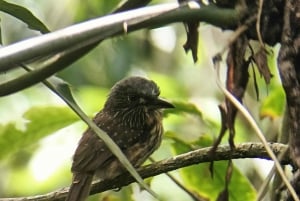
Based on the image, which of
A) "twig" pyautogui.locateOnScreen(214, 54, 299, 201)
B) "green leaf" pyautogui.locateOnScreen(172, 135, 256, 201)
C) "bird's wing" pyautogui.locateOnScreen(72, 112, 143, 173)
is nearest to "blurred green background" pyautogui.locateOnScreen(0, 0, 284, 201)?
"green leaf" pyautogui.locateOnScreen(172, 135, 256, 201)

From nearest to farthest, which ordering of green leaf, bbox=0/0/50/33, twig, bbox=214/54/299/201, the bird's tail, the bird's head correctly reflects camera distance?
twig, bbox=214/54/299/201 < green leaf, bbox=0/0/50/33 < the bird's tail < the bird's head

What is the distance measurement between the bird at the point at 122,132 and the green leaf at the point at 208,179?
1.19 ft

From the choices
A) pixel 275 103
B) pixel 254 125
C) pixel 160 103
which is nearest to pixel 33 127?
pixel 275 103

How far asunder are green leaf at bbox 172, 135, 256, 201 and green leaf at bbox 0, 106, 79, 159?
0.33 meters

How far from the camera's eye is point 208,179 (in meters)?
2.71

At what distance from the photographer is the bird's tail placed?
9.34 feet

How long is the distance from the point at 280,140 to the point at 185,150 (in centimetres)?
46

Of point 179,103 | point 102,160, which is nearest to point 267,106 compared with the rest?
point 179,103

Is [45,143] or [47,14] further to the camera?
[47,14]

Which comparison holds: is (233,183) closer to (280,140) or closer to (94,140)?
(280,140)

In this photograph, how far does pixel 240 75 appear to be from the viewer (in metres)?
1.63

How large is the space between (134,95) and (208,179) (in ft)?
4.53

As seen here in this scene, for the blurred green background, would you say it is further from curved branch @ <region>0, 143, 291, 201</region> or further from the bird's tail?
curved branch @ <region>0, 143, 291, 201</region>

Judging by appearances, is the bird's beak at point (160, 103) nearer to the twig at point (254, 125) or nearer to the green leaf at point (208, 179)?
the green leaf at point (208, 179)
